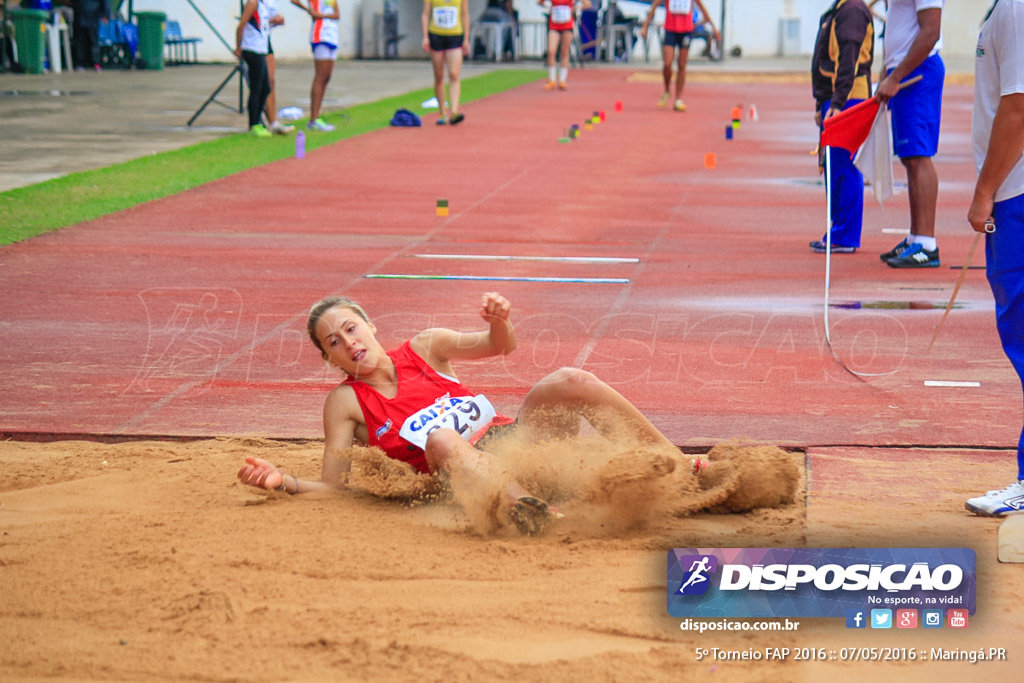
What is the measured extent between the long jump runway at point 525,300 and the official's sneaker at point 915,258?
0.10 metres

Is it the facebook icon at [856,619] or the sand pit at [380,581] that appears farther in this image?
the facebook icon at [856,619]

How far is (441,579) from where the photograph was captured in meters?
3.74

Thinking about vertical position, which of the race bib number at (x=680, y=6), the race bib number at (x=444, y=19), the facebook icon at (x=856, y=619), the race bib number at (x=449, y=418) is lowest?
the facebook icon at (x=856, y=619)

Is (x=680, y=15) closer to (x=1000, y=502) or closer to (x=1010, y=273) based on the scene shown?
(x=1010, y=273)

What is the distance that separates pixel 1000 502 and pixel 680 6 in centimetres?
1698

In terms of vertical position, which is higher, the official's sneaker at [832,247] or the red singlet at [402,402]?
the red singlet at [402,402]

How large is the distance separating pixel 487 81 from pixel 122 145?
14.3m

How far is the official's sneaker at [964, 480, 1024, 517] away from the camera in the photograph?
13.8ft

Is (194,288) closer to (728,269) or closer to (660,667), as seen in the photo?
(728,269)

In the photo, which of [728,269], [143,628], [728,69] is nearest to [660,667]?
[143,628]

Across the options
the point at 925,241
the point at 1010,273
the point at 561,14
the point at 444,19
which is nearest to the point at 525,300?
the point at 925,241

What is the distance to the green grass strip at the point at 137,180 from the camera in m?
10.7

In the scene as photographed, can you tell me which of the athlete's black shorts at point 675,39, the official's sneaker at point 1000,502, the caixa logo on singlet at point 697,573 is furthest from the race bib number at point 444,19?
the caixa logo on singlet at point 697,573

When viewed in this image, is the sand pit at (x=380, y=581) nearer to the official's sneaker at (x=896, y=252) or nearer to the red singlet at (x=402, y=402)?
the red singlet at (x=402, y=402)
